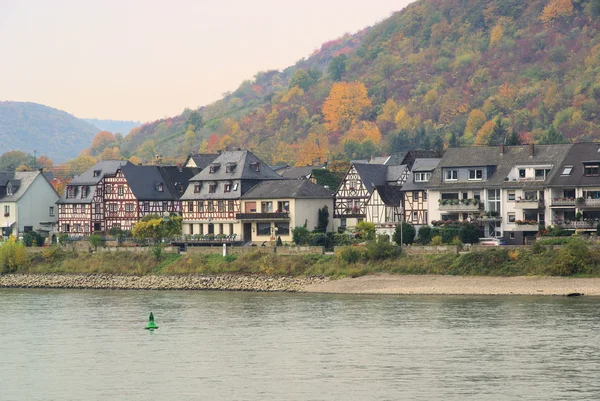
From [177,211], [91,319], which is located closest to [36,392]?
[91,319]

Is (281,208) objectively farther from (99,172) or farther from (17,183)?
(17,183)

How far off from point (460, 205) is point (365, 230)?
730 cm

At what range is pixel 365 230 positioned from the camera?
92.8 metres

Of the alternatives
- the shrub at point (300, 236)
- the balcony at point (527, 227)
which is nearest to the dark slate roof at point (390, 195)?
the shrub at point (300, 236)

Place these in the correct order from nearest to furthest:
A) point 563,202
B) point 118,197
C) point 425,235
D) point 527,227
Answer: point 563,202
point 527,227
point 425,235
point 118,197

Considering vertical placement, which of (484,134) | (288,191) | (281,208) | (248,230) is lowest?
(248,230)

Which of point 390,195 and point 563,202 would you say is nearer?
point 563,202

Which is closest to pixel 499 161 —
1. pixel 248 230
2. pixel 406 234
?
pixel 406 234

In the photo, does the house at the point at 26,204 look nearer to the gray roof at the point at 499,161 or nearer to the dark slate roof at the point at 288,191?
the dark slate roof at the point at 288,191

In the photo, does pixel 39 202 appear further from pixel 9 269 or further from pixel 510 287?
pixel 510 287

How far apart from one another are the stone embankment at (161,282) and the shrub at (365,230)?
7848 mm

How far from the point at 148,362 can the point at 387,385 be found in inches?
479

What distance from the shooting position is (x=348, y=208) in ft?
334

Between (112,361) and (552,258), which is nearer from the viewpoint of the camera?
(112,361)
